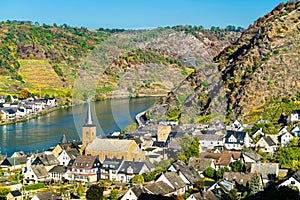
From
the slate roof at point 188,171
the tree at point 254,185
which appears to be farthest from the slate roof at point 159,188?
the tree at point 254,185

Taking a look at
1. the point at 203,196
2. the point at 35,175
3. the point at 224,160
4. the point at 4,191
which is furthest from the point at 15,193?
the point at 224,160

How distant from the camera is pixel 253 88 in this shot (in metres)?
20.5

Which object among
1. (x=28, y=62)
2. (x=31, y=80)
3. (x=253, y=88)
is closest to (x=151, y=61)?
(x=31, y=80)

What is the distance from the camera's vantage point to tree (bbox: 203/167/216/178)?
40.9 feet

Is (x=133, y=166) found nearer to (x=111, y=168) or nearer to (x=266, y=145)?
(x=111, y=168)

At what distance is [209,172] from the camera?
1253 cm

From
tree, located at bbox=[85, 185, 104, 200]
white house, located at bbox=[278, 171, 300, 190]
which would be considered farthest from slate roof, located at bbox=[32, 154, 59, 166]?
white house, located at bbox=[278, 171, 300, 190]

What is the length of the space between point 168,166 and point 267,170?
2.46 meters

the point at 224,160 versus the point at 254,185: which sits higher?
the point at 224,160

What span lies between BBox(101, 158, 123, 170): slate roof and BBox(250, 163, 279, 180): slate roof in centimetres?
352

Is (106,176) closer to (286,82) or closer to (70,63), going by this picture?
(286,82)

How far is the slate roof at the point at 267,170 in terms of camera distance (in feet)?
38.1

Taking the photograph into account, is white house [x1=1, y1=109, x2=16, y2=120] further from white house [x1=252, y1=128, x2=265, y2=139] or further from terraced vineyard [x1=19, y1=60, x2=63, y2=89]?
white house [x1=252, y1=128, x2=265, y2=139]

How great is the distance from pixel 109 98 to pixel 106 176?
23.1m
